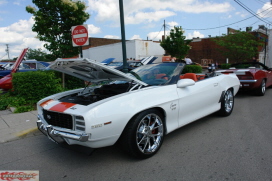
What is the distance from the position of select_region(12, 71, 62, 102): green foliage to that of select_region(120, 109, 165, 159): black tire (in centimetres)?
484

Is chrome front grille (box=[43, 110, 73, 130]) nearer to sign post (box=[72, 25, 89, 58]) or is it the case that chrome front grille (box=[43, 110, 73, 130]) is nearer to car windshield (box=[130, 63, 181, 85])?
car windshield (box=[130, 63, 181, 85])

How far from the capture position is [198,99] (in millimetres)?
4066

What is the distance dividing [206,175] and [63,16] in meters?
8.33

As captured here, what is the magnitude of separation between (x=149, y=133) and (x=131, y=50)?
27014 millimetres

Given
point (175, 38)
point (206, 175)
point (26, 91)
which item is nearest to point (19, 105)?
point (26, 91)

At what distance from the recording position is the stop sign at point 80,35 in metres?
6.65

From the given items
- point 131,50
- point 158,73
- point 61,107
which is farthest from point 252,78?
point 131,50

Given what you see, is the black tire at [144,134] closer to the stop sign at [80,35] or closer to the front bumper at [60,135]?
the front bumper at [60,135]

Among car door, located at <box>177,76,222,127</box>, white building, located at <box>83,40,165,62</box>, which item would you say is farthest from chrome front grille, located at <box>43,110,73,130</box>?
white building, located at <box>83,40,165,62</box>

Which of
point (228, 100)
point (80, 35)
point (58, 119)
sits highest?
point (80, 35)

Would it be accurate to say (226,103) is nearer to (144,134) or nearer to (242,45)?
(144,134)

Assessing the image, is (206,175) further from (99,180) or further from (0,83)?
(0,83)

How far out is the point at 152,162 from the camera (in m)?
3.11

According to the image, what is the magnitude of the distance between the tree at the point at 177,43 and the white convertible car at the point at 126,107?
17292 millimetres
